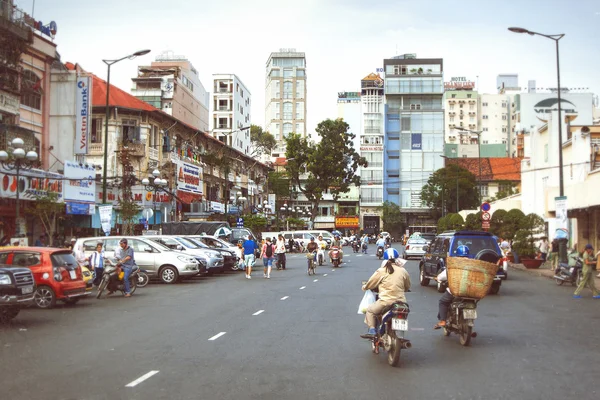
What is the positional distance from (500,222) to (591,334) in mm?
32165

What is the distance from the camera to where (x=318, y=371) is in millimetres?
8727

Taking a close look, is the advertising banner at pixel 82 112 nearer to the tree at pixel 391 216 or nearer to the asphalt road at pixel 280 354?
the asphalt road at pixel 280 354

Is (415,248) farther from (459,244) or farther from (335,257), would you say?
(459,244)

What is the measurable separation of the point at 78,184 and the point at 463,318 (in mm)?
28127

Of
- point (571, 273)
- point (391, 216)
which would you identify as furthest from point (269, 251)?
point (391, 216)

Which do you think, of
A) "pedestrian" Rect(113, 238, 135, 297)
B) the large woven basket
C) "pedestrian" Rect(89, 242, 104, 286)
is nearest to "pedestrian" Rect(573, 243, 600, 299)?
the large woven basket

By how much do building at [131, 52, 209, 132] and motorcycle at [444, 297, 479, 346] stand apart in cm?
5510

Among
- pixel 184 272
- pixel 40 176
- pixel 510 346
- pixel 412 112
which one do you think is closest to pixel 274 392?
pixel 510 346

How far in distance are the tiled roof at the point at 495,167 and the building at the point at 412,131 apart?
6.31 meters

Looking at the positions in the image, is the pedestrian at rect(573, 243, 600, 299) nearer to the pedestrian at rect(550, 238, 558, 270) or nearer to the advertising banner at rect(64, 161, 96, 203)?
the pedestrian at rect(550, 238, 558, 270)

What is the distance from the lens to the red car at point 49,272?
16.8m

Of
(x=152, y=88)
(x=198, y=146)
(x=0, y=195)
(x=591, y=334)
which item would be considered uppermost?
(x=152, y=88)

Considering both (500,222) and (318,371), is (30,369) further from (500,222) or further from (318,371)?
(500,222)

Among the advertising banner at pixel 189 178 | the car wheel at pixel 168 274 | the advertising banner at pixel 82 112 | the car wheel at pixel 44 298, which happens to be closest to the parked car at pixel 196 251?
the car wheel at pixel 168 274
